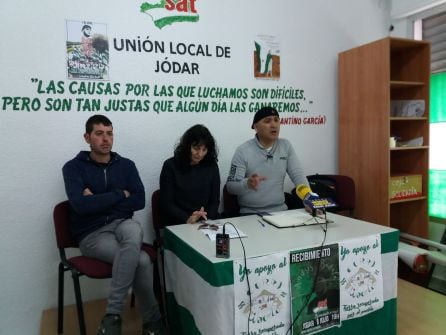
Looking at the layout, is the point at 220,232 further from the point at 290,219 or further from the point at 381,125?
the point at 381,125

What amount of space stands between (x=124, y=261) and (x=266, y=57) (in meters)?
2.00

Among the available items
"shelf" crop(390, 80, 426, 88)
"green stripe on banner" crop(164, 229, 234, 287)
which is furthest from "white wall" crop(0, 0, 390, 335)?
"green stripe on banner" crop(164, 229, 234, 287)

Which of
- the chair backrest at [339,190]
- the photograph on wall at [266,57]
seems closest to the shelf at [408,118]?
the chair backrest at [339,190]

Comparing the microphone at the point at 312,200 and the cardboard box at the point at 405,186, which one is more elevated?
the microphone at the point at 312,200

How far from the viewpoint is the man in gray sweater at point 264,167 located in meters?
2.56

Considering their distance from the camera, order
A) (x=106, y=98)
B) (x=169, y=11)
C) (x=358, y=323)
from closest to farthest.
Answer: (x=358, y=323)
(x=106, y=98)
(x=169, y=11)

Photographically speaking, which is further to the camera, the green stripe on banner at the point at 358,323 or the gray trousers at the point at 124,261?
the gray trousers at the point at 124,261

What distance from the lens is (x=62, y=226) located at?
229 centimetres

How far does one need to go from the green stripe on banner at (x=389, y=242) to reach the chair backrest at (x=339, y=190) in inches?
45.9

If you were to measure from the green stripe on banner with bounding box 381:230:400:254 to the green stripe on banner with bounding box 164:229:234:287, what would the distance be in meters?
0.85

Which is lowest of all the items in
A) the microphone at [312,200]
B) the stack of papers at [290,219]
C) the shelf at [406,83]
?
the stack of papers at [290,219]

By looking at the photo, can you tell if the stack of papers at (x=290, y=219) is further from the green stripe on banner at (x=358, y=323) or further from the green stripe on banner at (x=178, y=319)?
the green stripe on banner at (x=178, y=319)

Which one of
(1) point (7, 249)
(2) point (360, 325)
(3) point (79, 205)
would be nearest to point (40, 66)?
(3) point (79, 205)

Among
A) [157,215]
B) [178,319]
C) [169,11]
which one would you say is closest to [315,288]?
[178,319]
